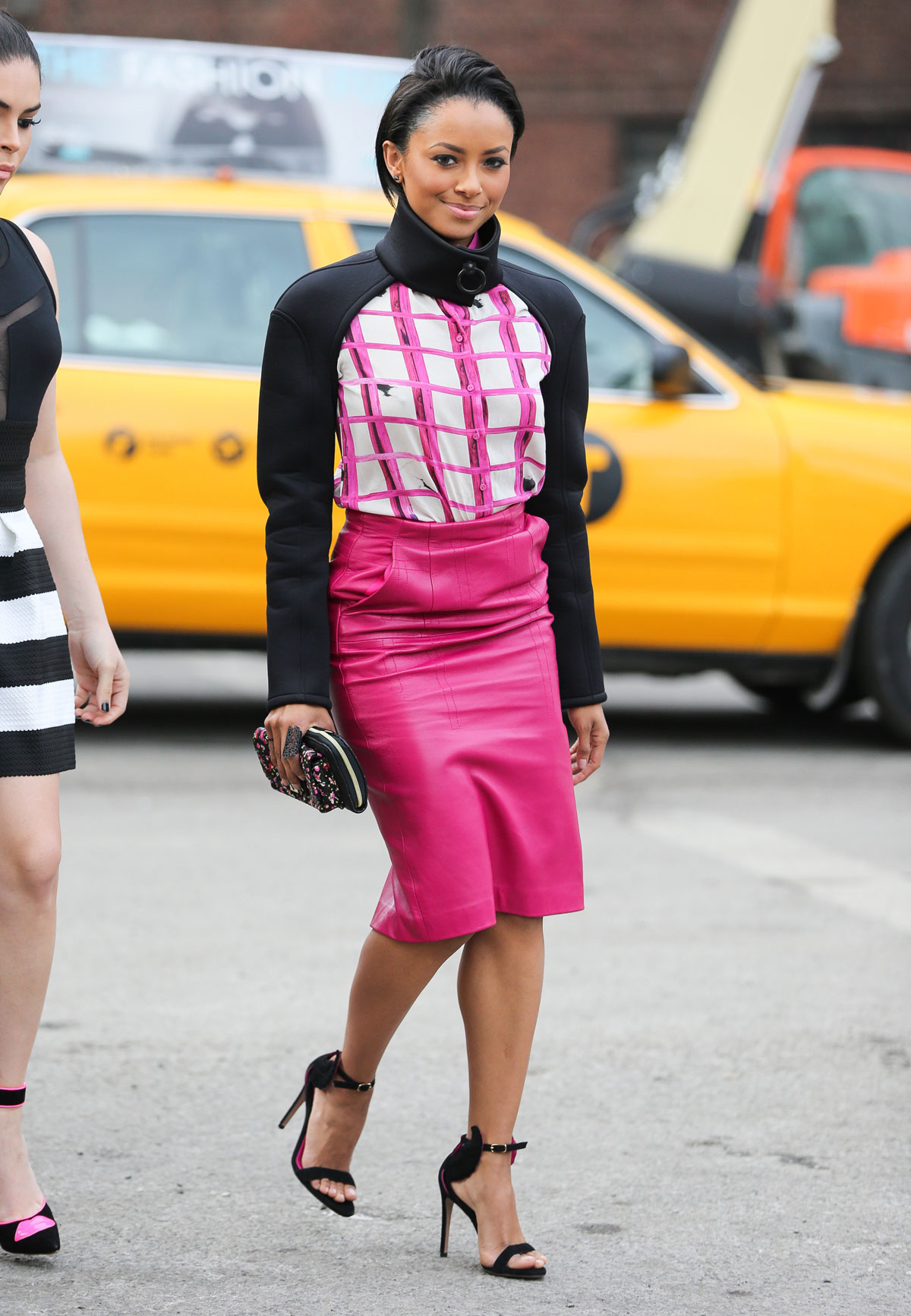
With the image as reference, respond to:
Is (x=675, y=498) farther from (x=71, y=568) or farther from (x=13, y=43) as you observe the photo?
(x=13, y=43)

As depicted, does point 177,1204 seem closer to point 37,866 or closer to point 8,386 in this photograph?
point 37,866

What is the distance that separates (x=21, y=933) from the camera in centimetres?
274

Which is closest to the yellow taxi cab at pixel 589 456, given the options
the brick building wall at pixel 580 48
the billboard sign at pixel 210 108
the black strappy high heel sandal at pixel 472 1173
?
the billboard sign at pixel 210 108

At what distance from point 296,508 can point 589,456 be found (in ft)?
13.5

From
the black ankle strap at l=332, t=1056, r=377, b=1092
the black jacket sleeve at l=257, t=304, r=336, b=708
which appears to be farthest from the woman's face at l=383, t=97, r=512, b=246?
the black ankle strap at l=332, t=1056, r=377, b=1092

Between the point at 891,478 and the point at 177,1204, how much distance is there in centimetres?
480

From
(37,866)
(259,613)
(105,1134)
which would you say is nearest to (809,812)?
(259,613)

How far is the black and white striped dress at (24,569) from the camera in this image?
2.69 m

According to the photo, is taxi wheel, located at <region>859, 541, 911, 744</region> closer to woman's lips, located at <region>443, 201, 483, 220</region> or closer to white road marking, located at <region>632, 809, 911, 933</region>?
white road marking, located at <region>632, 809, 911, 933</region>

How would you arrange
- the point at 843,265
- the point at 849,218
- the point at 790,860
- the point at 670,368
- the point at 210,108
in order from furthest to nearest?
1. the point at 849,218
2. the point at 843,265
3. the point at 210,108
4. the point at 670,368
5. the point at 790,860

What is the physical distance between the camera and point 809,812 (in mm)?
6242

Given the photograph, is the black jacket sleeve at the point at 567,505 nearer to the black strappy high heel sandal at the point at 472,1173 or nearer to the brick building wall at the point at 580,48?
the black strappy high heel sandal at the point at 472,1173

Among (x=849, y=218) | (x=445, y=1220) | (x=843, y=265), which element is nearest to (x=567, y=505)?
(x=445, y=1220)

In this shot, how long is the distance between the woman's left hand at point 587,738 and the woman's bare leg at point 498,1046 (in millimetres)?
284
